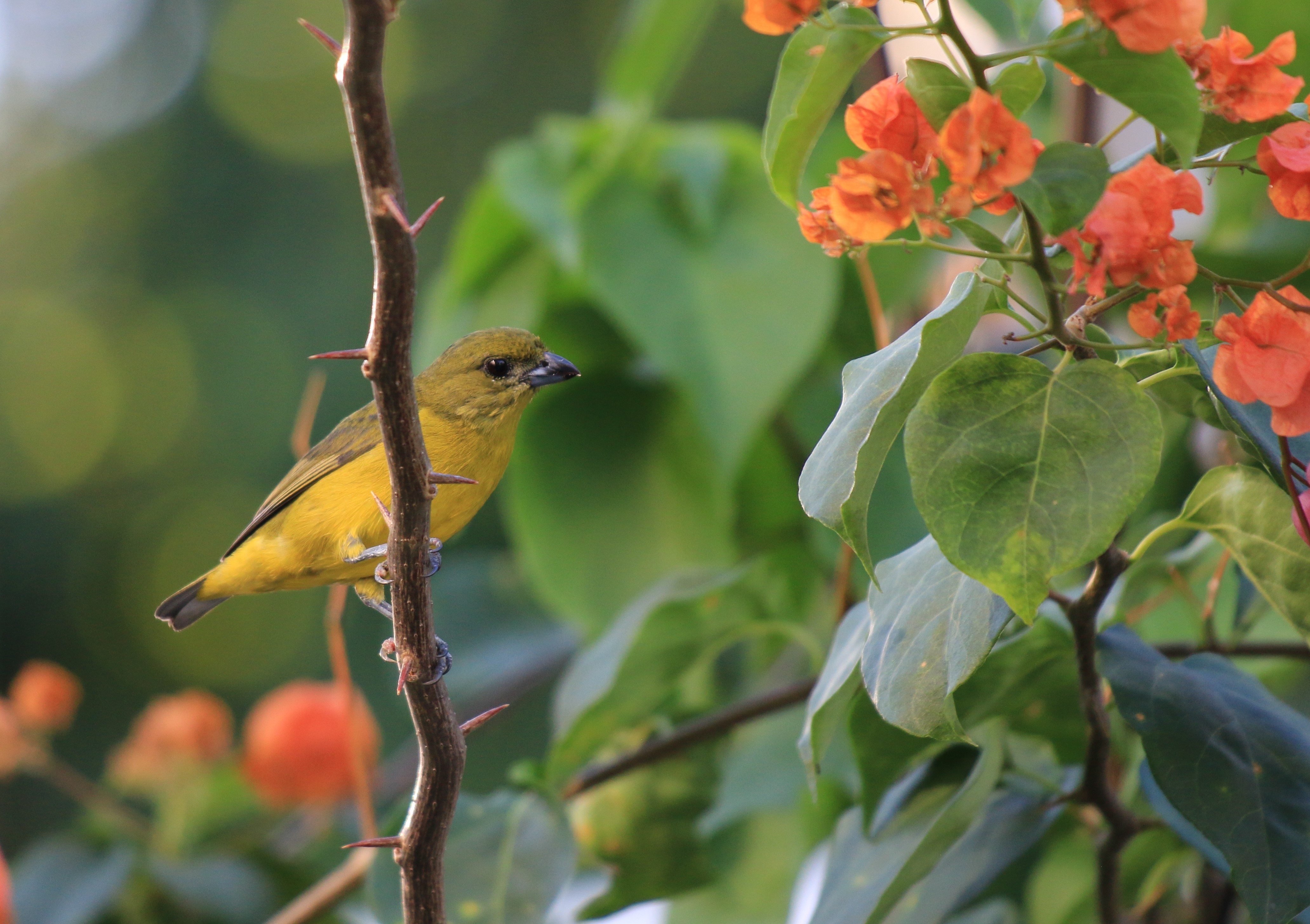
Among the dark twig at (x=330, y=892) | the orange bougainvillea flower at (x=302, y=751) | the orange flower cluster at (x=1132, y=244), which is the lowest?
the orange bougainvillea flower at (x=302, y=751)

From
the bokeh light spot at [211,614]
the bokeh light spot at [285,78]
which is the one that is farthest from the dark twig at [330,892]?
the bokeh light spot at [285,78]

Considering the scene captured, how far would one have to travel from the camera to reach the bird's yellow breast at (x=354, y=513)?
206 centimetres

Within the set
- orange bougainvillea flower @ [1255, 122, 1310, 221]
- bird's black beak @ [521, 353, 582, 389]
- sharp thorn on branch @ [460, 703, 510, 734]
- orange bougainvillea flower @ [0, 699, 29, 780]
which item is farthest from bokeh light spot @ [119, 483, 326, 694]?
orange bougainvillea flower @ [1255, 122, 1310, 221]

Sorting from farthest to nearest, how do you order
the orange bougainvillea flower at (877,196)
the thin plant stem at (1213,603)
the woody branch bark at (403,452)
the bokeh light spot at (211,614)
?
the bokeh light spot at (211,614)
the thin plant stem at (1213,603)
the orange bougainvillea flower at (877,196)
the woody branch bark at (403,452)

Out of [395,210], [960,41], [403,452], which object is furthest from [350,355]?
[960,41]

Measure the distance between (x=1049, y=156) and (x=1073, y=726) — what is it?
93 cm

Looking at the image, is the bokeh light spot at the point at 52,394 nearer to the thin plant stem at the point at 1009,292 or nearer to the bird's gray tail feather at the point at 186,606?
the bird's gray tail feather at the point at 186,606

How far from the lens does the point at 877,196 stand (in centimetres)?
91

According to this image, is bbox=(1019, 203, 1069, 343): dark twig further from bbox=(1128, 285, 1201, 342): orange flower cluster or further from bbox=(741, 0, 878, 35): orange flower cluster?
bbox=(741, 0, 878, 35): orange flower cluster

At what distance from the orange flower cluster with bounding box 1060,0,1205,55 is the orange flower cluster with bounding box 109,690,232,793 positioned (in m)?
2.81

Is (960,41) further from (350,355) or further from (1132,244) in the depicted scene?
(350,355)

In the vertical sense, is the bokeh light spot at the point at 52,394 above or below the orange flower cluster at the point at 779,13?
below

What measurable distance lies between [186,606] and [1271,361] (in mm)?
2126

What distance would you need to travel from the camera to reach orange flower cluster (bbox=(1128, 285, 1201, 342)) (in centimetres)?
91
